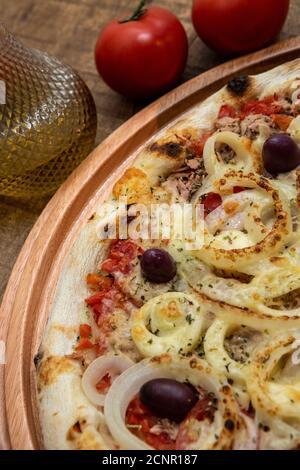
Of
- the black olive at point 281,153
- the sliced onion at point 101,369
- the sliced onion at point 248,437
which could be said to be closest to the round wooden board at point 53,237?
the sliced onion at point 101,369

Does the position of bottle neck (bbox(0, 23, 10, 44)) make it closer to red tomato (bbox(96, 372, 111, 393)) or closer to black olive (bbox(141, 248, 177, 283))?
black olive (bbox(141, 248, 177, 283))

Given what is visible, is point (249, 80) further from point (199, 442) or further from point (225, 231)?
point (199, 442)

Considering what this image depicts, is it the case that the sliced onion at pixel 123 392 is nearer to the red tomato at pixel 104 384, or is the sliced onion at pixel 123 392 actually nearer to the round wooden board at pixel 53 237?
the red tomato at pixel 104 384

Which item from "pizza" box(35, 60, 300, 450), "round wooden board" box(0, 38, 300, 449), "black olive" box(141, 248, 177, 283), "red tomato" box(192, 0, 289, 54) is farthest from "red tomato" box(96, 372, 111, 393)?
"red tomato" box(192, 0, 289, 54)

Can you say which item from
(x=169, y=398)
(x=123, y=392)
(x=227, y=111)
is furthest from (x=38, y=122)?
(x=169, y=398)
